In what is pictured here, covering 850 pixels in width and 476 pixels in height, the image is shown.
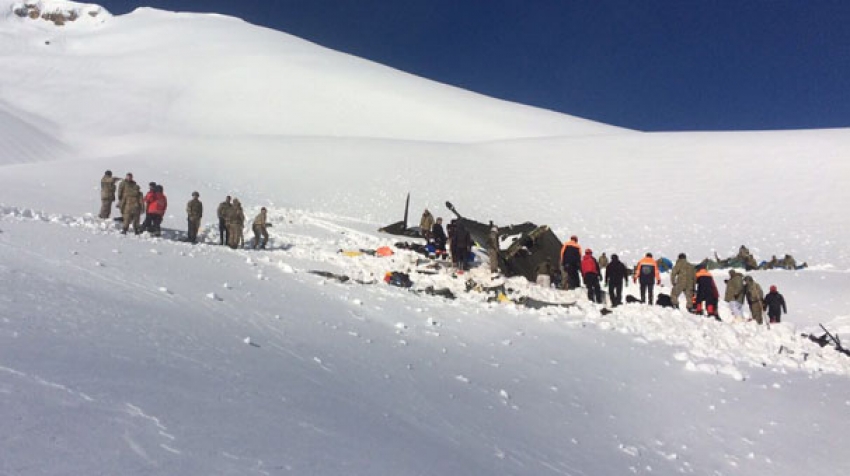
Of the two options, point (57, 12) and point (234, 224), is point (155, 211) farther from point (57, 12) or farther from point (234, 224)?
point (57, 12)

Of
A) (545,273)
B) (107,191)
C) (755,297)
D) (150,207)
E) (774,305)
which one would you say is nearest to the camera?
(150,207)

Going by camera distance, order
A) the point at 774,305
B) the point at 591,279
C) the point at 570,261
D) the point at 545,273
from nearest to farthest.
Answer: the point at 591,279 < the point at 774,305 < the point at 570,261 < the point at 545,273

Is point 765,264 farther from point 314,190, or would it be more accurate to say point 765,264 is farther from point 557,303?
point 314,190

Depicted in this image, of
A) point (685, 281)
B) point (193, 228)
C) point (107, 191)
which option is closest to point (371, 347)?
point (193, 228)

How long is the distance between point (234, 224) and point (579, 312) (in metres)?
7.80

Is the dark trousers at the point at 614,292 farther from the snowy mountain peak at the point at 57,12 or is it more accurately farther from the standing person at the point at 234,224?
the snowy mountain peak at the point at 57,12

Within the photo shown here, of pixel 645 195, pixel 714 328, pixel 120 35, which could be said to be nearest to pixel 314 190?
pixel 645 195

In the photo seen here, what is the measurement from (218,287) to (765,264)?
1878 cm

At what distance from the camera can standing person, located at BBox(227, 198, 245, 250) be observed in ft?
47.5

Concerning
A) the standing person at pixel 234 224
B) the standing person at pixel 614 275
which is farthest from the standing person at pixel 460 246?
the standing person at pixel 234 224

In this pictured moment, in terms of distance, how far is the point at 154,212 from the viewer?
44.7ft

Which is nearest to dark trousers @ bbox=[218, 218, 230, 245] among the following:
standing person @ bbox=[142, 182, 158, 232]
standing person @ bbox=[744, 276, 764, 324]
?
standing person @ bbox=[142, 182, 158, 232]

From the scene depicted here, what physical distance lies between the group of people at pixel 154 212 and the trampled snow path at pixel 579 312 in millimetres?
482

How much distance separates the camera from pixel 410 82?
7306 cm
